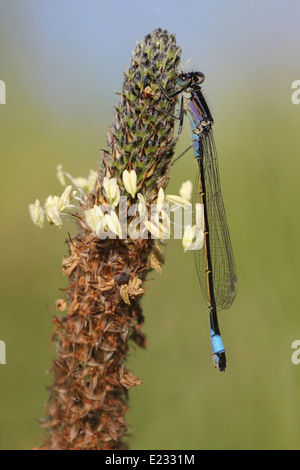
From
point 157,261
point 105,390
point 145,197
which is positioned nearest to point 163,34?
point 145,197

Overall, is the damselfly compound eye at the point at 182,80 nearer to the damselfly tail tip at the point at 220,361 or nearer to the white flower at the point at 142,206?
the white flower at the point at 142,206

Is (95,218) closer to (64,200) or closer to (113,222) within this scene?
(113,222)

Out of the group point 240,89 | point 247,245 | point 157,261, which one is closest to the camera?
point 157,261

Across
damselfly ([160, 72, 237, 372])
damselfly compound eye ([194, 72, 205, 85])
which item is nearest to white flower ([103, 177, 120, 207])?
damselfly ([160, 72, 237, 372])

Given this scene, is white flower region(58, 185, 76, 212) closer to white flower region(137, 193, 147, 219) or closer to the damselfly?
white flower region(137, 193, 147, 219)

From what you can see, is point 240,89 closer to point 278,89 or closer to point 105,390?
point 278,89

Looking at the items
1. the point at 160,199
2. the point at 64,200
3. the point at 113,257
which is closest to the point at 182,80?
the point at 160,199
